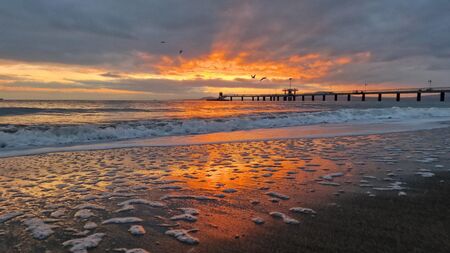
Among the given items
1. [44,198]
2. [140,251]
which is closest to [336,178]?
[140,251]

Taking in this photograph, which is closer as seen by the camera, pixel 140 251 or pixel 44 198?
pixel 140 251

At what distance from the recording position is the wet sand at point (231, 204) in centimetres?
310

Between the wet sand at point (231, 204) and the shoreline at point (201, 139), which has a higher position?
the wet sand at point (231, 204)

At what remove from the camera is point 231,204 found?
14.1 ft

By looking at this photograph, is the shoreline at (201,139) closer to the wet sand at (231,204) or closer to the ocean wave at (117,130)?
the ocean wave at (117,130)

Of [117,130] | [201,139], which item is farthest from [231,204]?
[117,130]

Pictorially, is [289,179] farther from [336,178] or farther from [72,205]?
[72,205]

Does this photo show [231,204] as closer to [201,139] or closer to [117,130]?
[201,139]

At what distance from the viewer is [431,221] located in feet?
11.5

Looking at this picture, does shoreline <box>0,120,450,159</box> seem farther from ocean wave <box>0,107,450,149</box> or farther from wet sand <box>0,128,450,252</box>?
wet sand <box>0,128,450,252</box>

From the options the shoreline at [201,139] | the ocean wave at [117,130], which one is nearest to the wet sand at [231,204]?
the shoreline at [201,139]

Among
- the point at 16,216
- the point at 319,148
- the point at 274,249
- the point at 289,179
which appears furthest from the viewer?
the point at 319,148

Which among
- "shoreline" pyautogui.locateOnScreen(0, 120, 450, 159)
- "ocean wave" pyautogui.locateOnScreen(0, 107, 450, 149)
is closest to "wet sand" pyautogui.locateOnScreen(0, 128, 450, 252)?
"shoreline" pyautogui.locateOnScreen(0, 120, 450, 159)

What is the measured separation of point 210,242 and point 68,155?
7.40 metres
